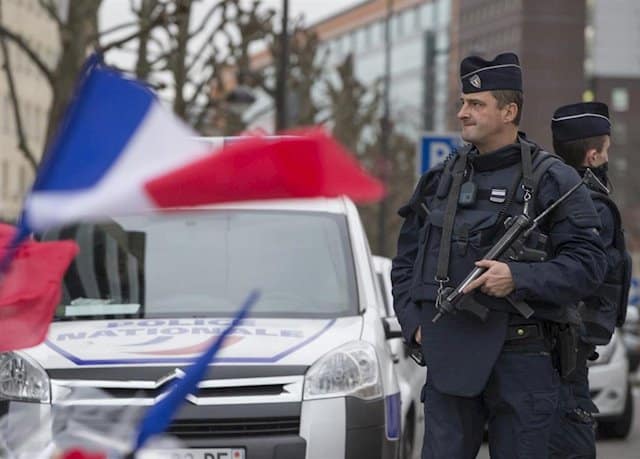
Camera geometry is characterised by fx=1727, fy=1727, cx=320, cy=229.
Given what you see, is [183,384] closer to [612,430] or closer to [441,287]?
[441,287]

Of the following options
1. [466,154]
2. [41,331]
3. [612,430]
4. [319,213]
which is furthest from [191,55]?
[41,331]

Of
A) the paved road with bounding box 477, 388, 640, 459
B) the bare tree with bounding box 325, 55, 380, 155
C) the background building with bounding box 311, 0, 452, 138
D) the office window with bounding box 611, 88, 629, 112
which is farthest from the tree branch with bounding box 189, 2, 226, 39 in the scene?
the office window with bounding box 611, 88, 629, 112

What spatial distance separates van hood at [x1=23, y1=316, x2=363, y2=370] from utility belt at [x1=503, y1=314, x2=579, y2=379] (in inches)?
61.8

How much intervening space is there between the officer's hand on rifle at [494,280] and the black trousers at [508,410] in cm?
21

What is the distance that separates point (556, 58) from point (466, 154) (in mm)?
42841

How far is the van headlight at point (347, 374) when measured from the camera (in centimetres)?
678

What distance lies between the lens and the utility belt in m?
5.27

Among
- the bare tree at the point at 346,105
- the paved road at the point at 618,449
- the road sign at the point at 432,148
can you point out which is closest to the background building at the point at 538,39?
the bare tree at the point at 346,105

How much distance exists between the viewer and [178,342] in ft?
22.2

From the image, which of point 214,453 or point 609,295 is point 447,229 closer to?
point 609,295

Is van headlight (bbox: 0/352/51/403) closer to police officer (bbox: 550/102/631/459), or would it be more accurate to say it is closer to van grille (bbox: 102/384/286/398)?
van grille (bbox: 102/384/286/398)

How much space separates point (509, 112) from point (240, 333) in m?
1.95

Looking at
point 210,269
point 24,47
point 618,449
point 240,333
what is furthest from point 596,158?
point 24,47

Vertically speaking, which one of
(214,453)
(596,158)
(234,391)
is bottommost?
(214,453)
